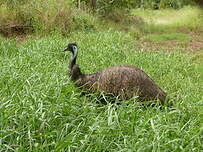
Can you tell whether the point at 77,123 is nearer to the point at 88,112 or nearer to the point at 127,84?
the point at 88,112

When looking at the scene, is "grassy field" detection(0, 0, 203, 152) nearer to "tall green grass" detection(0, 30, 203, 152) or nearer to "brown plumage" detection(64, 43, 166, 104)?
"tall green grass" detection(0, 30, 203, 152)

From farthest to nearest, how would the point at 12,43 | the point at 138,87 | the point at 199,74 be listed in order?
the point at 12,43, the point at 199,74, the point at 138,87

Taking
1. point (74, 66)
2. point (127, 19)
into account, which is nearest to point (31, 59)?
point (74, 66)

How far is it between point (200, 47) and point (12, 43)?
771 cm

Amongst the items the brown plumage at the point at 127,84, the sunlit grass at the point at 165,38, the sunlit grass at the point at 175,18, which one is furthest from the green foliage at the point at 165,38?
the brown plumage at the point at 127,84

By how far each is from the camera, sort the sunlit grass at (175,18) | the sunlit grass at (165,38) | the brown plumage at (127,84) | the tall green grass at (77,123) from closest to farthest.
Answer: the tall green grass at (77,123) → the brown plumage at (127,84) → the sunlit grass at (165,38) → the sunlit grass at (175,18)

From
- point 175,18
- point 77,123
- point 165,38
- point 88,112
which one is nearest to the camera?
point 77,123

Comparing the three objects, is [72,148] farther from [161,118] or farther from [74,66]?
[74,66]

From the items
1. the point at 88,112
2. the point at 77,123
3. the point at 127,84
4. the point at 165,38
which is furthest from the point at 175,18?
the point at 77,123

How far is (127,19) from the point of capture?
15953 mm

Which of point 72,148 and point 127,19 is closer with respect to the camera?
point 72,148

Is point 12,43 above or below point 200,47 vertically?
above

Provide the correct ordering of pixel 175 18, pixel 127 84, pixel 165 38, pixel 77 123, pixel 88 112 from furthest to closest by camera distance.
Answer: pixel 175 18 < pixel 165 38 < pixel 127 84 < pixel 88 112 < pixel 77 123

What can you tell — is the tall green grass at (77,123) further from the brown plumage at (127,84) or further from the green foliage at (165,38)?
the green foliage at (165,38)
